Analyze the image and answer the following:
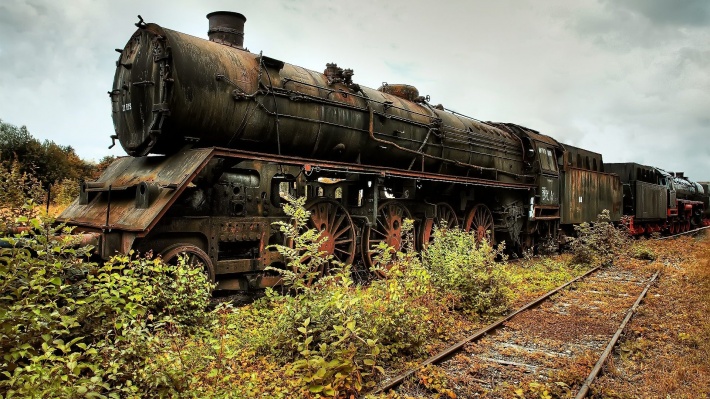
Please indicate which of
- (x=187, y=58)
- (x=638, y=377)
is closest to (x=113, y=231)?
(x=187, y=58)

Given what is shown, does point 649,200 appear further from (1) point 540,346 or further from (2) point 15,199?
(2) point 15,199

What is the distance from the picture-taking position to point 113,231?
572 cm

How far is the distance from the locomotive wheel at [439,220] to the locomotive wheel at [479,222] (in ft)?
1.42

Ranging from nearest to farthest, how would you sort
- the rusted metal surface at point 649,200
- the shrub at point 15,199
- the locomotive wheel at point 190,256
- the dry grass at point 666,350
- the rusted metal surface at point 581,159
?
the shrub at point 15,199, the dry grass at point 666,350, the locomotive wheel at point 190,256, the rusted metal surface at point 581,159, the rusted metal surface at point 649,200

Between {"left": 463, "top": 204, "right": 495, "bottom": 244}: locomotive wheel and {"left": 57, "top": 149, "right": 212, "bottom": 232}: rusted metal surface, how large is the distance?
24.8ft

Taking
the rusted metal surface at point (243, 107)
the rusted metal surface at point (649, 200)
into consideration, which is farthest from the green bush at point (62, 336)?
the rusted metal surface at point (649, 200)

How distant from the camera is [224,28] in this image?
758cm

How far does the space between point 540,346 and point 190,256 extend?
4325mm

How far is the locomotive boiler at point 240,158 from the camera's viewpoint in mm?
6035

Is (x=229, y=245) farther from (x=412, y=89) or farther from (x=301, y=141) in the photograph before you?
(x=412, y=89)

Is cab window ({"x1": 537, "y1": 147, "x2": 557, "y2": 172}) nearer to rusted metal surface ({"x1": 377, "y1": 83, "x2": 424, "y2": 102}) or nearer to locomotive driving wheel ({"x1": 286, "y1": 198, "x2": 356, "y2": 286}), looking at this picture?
rusted metal surface ({"x1": 377, "y1": 83, "x2": 424, "y2": 102})

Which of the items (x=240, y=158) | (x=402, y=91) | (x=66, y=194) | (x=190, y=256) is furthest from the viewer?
(x=66, y=194)

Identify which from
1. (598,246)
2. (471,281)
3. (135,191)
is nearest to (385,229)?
(471,281)

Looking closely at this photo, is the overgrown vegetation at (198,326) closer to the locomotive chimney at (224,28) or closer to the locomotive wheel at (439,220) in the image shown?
the locomotive wheel at (439,220)
